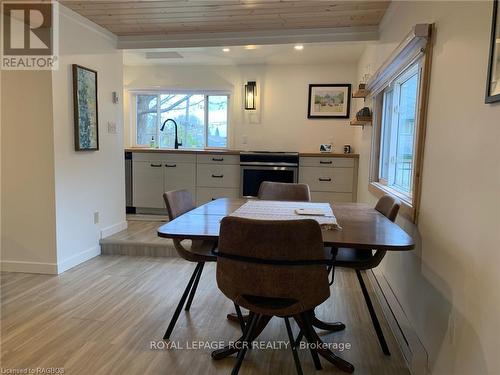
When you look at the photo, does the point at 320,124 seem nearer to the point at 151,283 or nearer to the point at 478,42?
the point at 151,283

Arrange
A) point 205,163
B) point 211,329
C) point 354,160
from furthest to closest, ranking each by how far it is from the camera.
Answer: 1. point 205,163
2. point 354,160
3. point 211,329

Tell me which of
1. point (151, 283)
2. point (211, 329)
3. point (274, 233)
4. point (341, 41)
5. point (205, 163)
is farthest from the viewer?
point (205, 163)

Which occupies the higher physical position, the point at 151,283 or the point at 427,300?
the point at 427,300

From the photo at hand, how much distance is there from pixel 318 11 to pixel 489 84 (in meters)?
2.07

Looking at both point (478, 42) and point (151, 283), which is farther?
point (151, 283)

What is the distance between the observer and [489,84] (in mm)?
1199

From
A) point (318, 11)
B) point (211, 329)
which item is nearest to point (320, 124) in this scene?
point (318, 11)

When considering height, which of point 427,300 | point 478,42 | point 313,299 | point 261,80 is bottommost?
point 427,300

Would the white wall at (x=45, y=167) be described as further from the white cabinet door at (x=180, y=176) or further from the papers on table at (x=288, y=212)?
the papers on table at (x=288, y=212)

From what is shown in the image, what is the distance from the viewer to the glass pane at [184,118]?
5.39 m

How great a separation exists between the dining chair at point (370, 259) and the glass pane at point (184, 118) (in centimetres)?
372

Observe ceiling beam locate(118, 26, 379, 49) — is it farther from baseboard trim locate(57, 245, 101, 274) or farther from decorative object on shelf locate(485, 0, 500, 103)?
decorative object on shelf locate(485, 0, 500, 103)

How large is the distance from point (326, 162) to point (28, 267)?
3.37 m

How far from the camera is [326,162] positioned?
4.49 meters
